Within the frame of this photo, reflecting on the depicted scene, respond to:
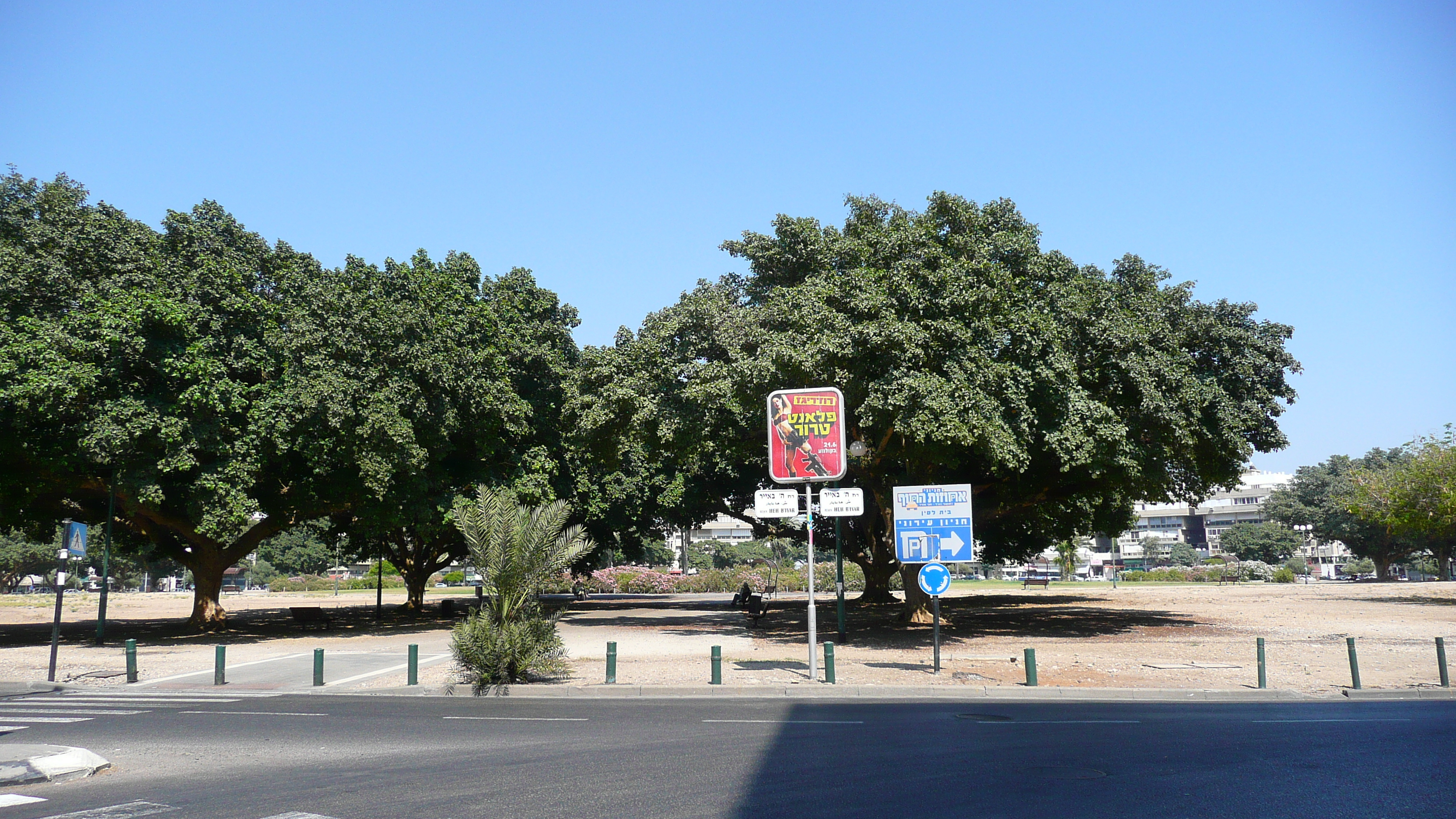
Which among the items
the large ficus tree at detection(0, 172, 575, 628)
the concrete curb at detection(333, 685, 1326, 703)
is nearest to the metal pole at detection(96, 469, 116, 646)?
the large ficus tree at detection(0, 172, 575, 628)

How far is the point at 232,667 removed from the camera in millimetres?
20234

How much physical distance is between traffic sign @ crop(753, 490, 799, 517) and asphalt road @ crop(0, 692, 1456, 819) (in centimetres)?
372

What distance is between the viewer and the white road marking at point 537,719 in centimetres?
1200

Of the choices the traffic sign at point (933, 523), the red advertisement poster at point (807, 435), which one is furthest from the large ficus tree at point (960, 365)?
the red advertisement poster at point (807, 435)

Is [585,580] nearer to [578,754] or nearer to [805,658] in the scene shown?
[805,658]

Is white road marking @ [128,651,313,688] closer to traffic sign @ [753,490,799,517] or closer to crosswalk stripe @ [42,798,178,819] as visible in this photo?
crosswalk stripe @ [42,798,178,819]

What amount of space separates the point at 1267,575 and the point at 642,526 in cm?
5861

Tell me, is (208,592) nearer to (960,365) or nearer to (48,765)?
(48,765)

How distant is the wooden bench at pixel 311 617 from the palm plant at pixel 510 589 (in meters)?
17.6

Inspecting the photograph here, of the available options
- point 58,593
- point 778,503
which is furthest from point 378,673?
point 778,503

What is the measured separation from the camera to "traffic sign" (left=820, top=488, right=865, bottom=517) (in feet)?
52.6

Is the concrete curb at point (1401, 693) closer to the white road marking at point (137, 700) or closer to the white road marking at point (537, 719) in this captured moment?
the white road marking at point (537, 719)

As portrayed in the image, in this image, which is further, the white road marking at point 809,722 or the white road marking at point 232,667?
the white road marking at point 232,667

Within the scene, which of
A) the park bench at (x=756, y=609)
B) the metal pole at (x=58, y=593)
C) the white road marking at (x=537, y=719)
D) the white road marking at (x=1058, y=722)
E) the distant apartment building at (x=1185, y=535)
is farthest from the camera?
the distant apartment building at (x=1185, y=535)
